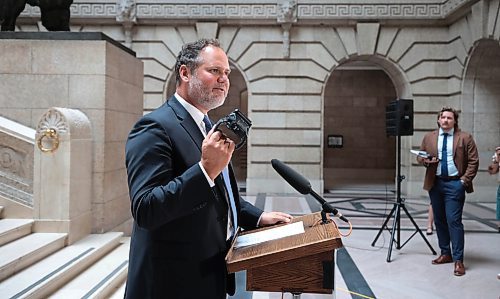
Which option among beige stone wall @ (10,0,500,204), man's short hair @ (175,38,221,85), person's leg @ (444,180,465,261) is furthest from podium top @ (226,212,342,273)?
beige stone wall @ (10,0,500,204)

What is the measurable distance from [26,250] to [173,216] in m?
3.32

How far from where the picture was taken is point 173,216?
4.92ft

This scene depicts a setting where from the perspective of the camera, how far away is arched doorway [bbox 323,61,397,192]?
18.6 meters

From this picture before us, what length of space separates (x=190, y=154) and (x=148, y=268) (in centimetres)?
45

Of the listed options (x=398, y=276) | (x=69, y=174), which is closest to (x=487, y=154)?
(x=398, y=276)

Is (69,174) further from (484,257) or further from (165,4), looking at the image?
(165,4)

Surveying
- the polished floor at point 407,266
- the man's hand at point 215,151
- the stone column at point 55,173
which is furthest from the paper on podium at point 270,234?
the stone column at point 55,173

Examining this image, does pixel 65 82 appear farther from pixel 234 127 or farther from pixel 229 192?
pixel 234 127

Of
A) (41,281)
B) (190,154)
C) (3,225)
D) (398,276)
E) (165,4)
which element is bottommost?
(398,276)

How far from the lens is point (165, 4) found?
12.7 m

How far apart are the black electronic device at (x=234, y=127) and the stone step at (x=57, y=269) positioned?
2.74 metres

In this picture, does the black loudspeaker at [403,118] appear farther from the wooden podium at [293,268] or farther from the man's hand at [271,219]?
the wooden podium at [293,268]

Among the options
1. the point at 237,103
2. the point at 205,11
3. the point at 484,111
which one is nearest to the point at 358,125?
the point at 237,103

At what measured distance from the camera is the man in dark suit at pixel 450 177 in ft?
17.9
